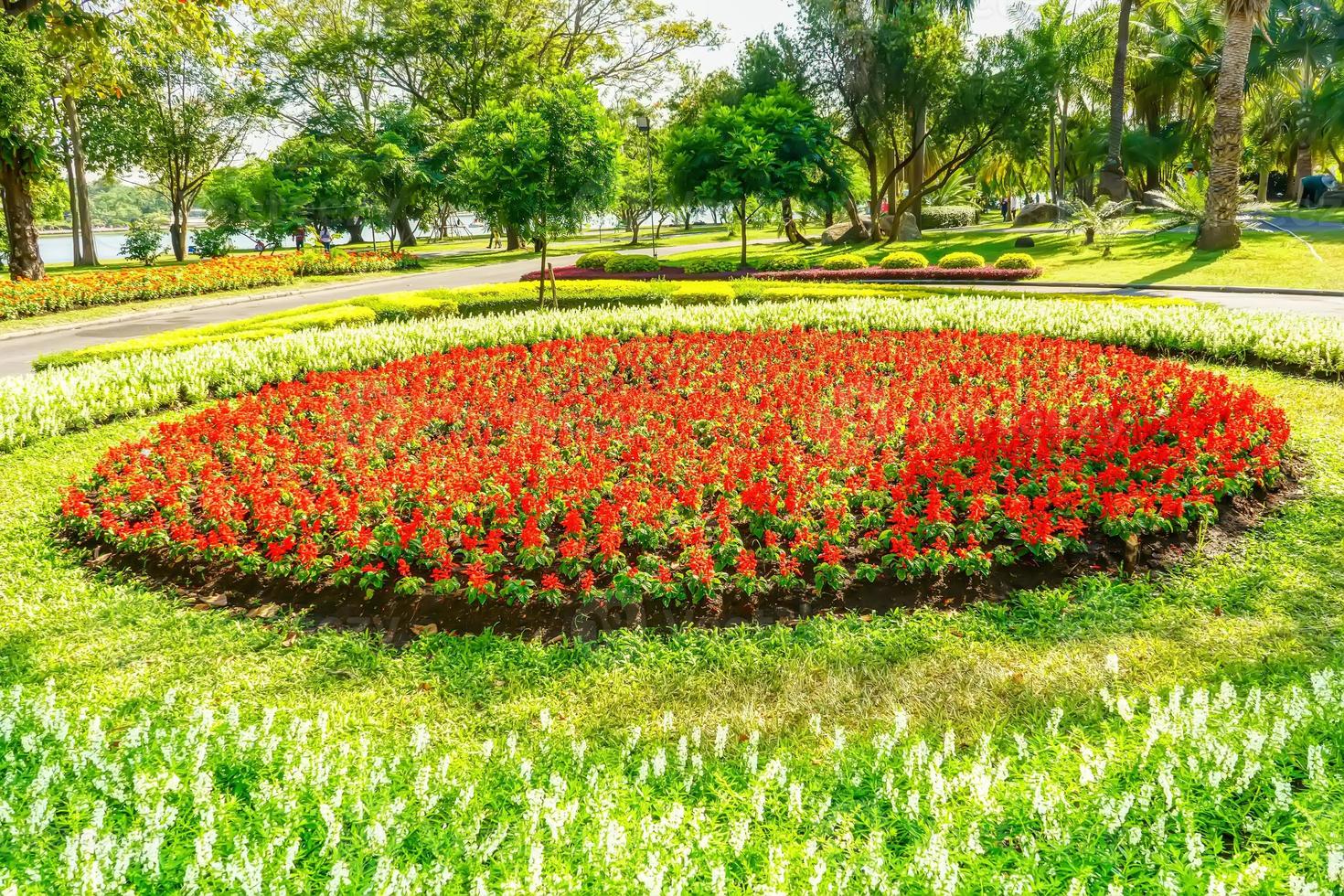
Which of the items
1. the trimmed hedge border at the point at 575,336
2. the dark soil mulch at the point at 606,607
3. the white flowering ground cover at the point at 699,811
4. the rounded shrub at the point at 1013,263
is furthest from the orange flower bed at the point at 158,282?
the rounded shrub at the point at 1013,263

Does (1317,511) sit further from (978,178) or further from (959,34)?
(978,178)

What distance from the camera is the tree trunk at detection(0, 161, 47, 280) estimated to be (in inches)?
1012

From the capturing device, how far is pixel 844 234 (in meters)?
40.8

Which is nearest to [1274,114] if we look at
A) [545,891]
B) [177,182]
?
[545,891]

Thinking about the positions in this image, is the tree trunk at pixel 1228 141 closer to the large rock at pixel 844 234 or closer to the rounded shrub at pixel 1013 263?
the rounded shrub at pixel 1013 263

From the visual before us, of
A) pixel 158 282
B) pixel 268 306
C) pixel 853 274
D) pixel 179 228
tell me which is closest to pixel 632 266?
pixel 853 274

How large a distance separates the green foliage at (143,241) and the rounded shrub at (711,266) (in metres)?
31.7

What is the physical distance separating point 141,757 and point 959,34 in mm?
41588

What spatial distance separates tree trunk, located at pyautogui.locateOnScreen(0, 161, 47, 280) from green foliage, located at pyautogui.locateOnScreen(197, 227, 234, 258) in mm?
19262

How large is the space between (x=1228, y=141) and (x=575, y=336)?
2215 cm

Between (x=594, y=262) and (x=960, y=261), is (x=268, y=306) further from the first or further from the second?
(x=960, y=261)

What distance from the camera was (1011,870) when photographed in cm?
283

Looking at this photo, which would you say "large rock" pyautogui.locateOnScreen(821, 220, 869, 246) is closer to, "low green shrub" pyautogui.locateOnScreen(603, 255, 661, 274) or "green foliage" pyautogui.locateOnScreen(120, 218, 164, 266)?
"low green shrub" pyautogui.locateOnScreen(603, 255, 661, 274)

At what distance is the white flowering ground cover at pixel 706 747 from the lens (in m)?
2.74
